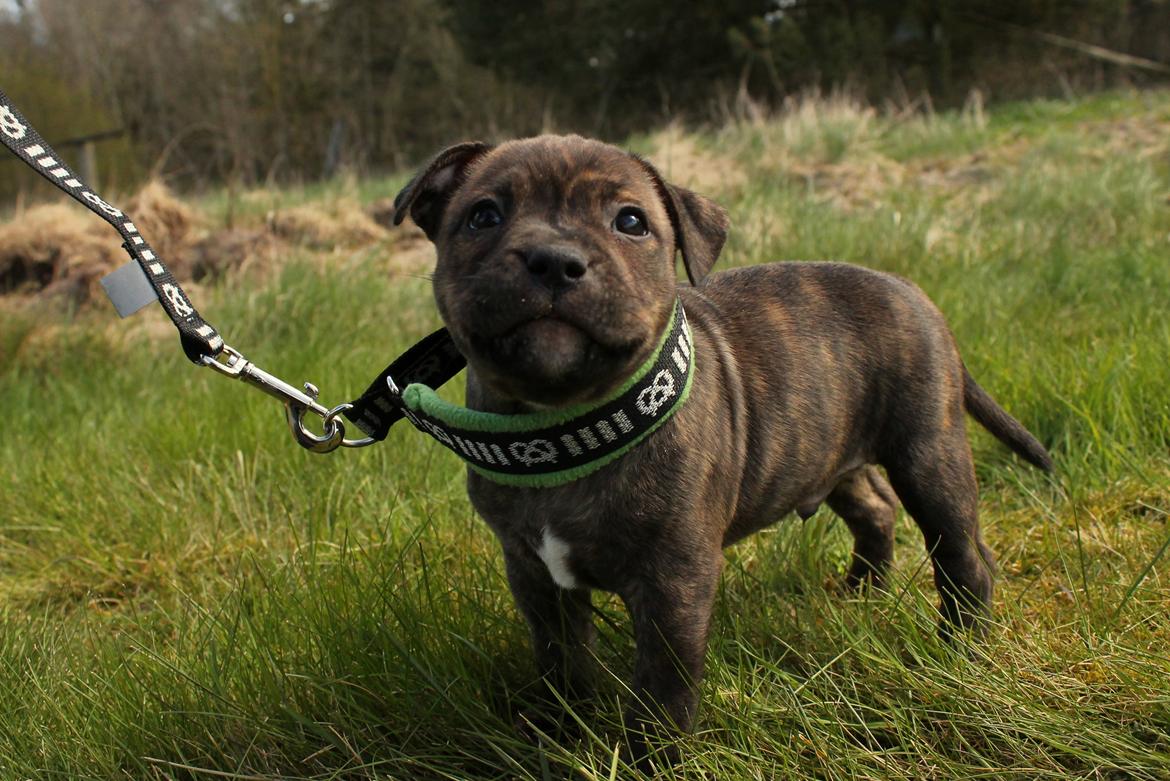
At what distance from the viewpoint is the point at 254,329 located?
20.5 feet

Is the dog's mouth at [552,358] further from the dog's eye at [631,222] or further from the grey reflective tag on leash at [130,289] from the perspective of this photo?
the grey reflective tag on leash at [130,289]

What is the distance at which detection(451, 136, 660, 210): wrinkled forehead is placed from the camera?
2205mm

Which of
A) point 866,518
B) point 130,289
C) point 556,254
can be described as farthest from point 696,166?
point 556,254

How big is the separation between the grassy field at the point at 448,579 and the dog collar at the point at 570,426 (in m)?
0.53

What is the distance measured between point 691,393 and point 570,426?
35 centimetres

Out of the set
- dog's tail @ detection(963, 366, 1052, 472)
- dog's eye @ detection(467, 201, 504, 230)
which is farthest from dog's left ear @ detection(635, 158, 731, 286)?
dog's tail @ detection(963, 366, 1052, 472)

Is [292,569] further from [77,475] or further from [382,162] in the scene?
[382,162]

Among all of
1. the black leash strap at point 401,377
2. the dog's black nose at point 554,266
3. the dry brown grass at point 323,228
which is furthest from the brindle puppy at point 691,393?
the dry brown grass at point 323,228

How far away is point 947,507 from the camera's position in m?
2.84

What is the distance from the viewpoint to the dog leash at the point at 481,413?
7.02 ft

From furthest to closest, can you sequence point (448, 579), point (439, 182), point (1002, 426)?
point (1002, 426), point (448, 579), point (439, 182)

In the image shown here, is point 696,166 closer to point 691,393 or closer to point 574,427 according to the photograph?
point 691,393

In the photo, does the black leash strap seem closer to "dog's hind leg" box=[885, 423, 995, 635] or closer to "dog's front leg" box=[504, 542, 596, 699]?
"dog's front leg" box=[504, 542, 596, 699]

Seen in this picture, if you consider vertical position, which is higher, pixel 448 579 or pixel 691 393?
pixel 691 393
